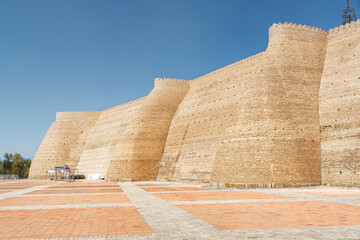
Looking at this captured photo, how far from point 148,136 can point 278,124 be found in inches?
871

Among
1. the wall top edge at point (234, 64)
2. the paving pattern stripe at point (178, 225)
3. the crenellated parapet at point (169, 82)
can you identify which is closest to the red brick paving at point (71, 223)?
the paving pattern stripe at point (178, 225)

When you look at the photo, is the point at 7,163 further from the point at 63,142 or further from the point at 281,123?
the point at 281,123

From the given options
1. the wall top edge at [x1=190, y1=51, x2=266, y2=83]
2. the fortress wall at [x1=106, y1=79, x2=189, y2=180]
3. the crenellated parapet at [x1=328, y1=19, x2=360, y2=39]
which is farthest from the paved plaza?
the fortress wall at [x1=106, y1=79, x2=189, y2=180]

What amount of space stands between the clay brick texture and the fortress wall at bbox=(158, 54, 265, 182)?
0.45ft

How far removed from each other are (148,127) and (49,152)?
1055 inches

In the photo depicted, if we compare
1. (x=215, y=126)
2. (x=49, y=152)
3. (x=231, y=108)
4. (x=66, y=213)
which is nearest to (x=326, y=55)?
(x=231, y=108)

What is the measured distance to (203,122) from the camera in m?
37.5

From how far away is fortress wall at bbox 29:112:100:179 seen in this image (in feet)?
195

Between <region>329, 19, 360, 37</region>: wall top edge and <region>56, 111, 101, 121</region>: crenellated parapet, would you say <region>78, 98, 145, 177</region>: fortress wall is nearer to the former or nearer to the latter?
<region>56, 111, 101, 121</region>: crenellated parapet

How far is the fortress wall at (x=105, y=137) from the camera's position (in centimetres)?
5088

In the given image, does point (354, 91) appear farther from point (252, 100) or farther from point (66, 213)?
point (66, 213)

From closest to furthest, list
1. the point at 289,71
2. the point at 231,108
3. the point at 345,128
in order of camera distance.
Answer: the point at 345,128
the point at 289,71
the point at 231,108

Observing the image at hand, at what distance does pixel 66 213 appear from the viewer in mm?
10008

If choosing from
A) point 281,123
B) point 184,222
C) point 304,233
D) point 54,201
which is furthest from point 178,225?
point 281,123
